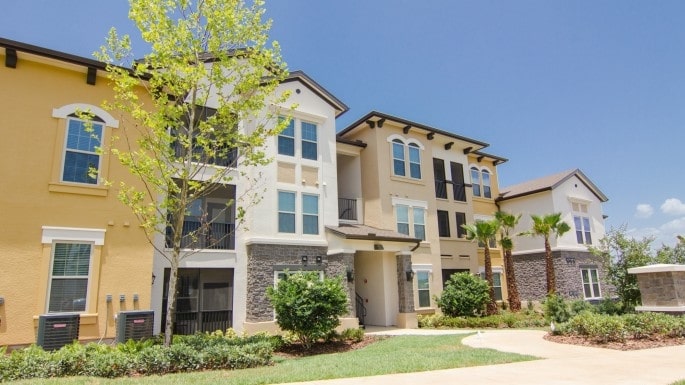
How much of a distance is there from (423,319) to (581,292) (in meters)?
12.7

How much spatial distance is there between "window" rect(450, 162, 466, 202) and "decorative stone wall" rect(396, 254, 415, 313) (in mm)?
7516

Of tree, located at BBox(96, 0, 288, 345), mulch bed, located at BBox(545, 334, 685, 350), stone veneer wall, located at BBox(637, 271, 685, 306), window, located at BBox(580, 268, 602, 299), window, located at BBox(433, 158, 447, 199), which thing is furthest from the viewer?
window, located at BBox(580, 268, 602, 299)

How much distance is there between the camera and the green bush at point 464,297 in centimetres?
1939

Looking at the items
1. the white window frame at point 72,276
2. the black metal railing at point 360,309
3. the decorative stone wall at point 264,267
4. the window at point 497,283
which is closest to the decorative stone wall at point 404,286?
the black metal railing at point 360,309

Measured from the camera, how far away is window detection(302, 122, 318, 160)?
744 inches

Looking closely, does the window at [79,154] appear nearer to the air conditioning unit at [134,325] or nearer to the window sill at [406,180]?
the air conditioning unit at [134,325]

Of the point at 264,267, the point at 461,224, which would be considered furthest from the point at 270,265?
the point at 461,224

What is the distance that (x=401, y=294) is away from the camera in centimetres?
1919

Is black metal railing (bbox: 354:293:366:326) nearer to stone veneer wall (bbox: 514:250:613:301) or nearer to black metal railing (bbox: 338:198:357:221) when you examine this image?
black metal railing (bbox: 338:198:357:221)

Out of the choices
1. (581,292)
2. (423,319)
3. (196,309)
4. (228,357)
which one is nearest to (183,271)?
(196,309)

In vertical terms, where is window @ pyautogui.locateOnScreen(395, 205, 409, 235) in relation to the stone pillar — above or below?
above

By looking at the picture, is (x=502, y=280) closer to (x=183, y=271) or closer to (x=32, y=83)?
(x=183, y=271)

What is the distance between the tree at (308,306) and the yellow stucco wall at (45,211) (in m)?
4.57

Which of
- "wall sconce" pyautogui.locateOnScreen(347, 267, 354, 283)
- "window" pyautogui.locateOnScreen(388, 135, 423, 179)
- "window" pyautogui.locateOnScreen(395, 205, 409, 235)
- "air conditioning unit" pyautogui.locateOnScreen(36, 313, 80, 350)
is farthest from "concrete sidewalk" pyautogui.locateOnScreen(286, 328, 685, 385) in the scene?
"window" pyautogui.locateOnScreen(388, 135, 423, 179)
